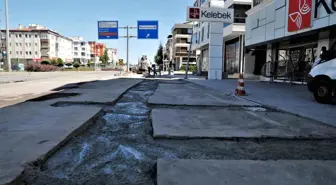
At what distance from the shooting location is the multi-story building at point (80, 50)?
137m

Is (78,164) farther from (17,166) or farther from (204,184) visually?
(204,184)

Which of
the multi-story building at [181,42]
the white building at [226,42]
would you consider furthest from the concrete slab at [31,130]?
the multi-story building at [181,42]

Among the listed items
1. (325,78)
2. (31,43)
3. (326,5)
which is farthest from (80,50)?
(325,78)

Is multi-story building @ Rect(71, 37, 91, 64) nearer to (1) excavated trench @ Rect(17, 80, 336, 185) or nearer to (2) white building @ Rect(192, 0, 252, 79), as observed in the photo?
(2) white building @ Rect(192, 0, 252, 79)

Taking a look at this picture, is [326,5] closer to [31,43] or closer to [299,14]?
[299,14]

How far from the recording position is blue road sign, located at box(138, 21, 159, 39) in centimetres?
2997

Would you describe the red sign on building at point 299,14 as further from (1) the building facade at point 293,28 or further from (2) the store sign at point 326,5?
(2) the store sign at point 326,5

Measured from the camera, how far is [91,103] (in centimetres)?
711

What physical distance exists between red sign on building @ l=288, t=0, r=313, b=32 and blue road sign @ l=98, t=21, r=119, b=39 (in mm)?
19706

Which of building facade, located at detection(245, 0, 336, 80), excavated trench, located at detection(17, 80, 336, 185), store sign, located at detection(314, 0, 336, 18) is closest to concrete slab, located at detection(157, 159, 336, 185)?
excavated trench, located at detection(17, 80, 336, 185)

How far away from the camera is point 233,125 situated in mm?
4836

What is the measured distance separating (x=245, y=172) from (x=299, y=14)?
1335cm

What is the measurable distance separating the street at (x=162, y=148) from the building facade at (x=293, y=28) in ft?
27.7

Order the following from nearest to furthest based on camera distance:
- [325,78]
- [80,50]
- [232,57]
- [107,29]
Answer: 1. [325,78]
2. [107,29]
3. [232,57]
4. [80,50]
